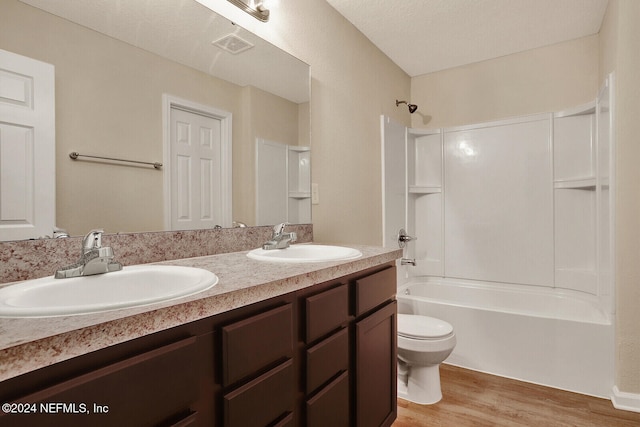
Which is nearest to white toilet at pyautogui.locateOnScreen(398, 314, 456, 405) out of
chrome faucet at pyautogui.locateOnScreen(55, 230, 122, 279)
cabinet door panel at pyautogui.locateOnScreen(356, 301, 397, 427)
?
cabinet door panel at pyautogui.locateOnScreen(356, 301, 397, 427)

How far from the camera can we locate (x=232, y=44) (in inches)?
61.1

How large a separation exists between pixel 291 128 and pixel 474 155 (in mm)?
2029

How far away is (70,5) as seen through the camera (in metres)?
1.05

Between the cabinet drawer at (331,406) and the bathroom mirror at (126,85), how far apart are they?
800mm

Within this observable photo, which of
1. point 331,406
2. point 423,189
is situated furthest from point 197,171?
point 423,189

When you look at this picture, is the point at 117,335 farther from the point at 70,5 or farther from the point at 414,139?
the point at 414,139

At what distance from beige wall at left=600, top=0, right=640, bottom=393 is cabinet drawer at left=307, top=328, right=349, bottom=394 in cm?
177

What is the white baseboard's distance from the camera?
193cm

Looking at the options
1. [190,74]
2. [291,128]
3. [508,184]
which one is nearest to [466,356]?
[508,184]

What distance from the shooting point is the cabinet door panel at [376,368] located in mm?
1346

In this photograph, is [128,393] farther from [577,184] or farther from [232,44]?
[577,184]

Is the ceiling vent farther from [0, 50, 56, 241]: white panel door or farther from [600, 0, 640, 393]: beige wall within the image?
[600, 0, 640, 393]: beige wall

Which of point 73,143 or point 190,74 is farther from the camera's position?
point 190,74

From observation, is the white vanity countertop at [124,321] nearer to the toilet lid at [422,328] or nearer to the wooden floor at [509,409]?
the toilet lid at [422,328]
